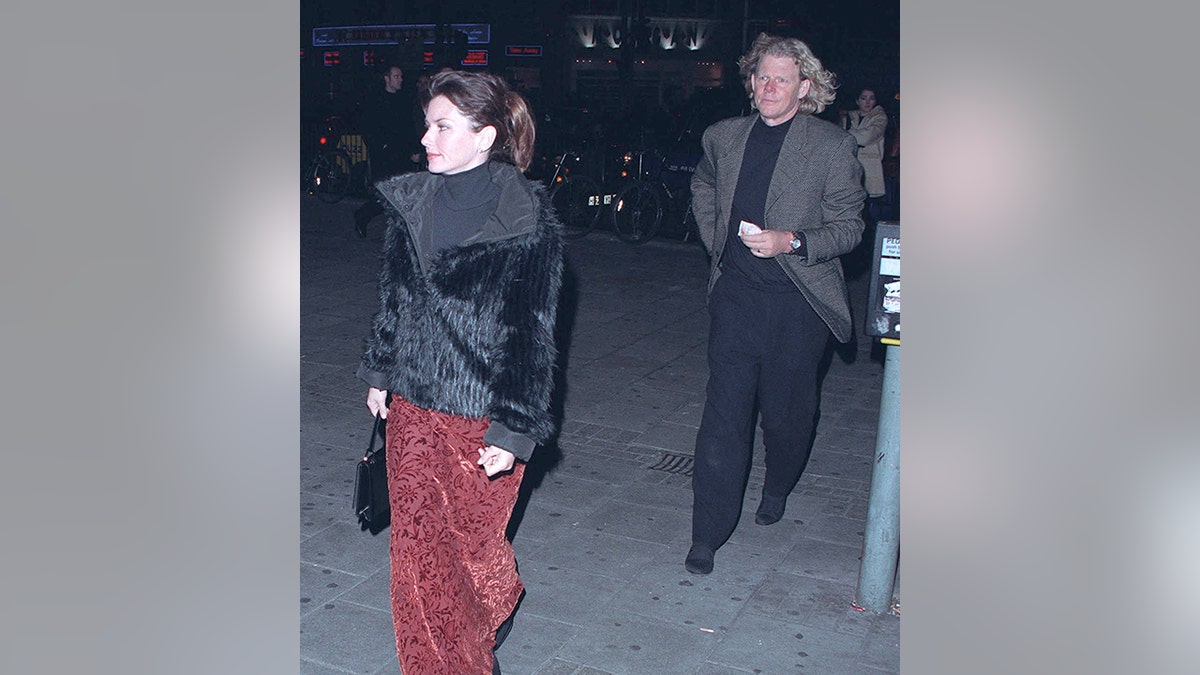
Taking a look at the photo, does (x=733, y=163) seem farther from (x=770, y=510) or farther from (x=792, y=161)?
(x=770, y=510)

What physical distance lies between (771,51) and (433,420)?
2.03 metres

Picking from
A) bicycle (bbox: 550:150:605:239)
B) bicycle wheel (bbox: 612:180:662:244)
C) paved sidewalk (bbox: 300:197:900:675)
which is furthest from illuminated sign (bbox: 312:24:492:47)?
paved sidewalk (bbox: 300:197:900:675)

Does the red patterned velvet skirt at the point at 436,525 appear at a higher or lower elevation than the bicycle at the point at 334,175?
lower

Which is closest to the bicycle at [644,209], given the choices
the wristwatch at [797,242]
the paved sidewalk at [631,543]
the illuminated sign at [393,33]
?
the paved sidewalk at [631,543]

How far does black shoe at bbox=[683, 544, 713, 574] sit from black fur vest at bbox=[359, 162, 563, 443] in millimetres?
1550

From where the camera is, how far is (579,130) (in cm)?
1590

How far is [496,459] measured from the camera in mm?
3311

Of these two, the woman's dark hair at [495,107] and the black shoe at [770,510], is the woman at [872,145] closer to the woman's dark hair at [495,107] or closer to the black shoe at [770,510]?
the black shoe at [770,510]

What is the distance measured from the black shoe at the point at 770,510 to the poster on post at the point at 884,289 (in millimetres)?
1491

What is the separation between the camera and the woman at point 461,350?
3.30 meters
